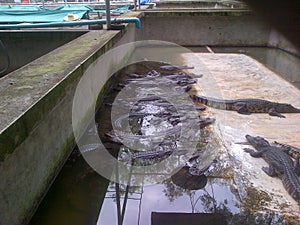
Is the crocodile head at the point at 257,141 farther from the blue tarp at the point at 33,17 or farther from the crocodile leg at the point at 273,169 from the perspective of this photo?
the blue tarp at the point at 33,17

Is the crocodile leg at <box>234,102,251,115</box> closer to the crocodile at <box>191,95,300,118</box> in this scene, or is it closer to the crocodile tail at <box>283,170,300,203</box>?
the crocodile at <box>191,95,300,118</box>

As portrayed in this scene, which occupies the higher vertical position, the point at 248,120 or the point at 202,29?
the point at 202,29

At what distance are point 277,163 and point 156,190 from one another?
127 cm

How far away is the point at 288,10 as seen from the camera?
15.8 inches

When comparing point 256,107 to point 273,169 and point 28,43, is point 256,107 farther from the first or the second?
point 28,43

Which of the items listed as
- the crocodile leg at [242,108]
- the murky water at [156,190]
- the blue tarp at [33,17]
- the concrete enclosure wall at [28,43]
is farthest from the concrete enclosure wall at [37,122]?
the blue tarp at [33,17]

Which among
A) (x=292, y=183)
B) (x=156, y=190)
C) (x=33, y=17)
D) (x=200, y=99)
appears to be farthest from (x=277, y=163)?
(x=33, y=17)

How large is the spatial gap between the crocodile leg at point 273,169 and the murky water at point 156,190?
0.34m

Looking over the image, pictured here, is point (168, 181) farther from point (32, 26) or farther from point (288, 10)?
point (32, 26)

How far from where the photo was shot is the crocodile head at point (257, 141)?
134 inches

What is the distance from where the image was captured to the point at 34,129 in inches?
90.7

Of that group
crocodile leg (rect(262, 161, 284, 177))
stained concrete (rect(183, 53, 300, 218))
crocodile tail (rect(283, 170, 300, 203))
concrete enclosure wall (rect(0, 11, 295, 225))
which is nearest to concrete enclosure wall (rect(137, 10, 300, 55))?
stained concrete (rect(183, 53, 300, 218))

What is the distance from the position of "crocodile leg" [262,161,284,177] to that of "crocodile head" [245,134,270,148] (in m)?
0.33

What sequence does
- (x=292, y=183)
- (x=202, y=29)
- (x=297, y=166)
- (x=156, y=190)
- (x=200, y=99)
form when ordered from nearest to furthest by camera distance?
(x=292, y=183) < (x=156, y=190) < (x=297, y=166) < (x=200, y=99) < (x=202, y=29)
